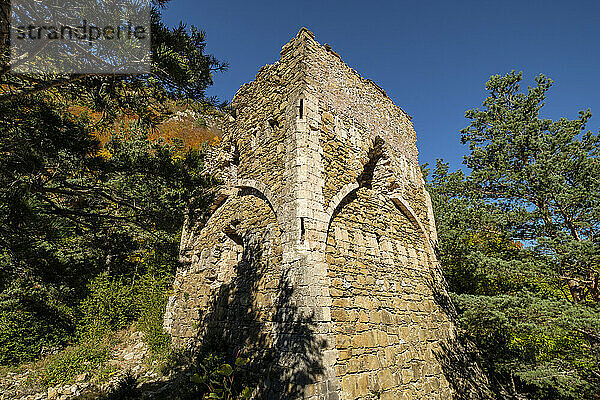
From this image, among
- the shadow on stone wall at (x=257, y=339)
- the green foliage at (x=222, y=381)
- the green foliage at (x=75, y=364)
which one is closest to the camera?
the shadow on stone wall at (x=257, y=339)

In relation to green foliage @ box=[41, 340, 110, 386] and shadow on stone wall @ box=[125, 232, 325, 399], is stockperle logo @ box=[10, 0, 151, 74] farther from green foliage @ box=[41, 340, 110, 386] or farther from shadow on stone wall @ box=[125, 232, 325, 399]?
green foliage @ box=[41, 340, 110, 386]

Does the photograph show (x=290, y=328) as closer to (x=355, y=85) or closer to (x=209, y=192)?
(x=209, y=192)

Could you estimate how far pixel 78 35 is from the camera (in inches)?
147

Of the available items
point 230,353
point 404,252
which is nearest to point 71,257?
point 230,353

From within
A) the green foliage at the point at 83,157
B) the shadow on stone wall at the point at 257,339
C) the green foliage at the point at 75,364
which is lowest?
the green foliage at the point at 75,364

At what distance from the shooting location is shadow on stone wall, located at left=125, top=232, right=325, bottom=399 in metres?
3.96

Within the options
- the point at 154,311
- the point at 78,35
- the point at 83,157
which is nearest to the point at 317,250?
Result: the point at 78,35

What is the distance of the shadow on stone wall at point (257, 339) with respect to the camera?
3.96 m

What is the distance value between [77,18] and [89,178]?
10.0 ft

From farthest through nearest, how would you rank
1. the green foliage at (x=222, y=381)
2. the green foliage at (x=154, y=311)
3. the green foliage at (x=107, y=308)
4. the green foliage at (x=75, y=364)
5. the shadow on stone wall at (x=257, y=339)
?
the green foliage at (x=107, y=308) → the green foliage at (x=154, y=311) → the green foliage at (x=75, y=364) → the green foliage at (x=222, y=381) → the shadow on stone wall at (x=257, y=339)

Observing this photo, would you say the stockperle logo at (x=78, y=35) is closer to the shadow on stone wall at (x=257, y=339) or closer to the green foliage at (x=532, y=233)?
the shadow on stone wall at (x=257, y=339)

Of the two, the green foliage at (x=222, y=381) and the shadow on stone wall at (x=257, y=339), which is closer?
the shadow on stone wall at (x=257, y=339)

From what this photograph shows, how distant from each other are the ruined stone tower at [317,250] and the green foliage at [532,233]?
4.61ft

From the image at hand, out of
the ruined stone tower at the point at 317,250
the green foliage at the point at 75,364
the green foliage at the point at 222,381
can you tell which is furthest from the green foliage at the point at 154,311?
the green foliage at the point at 222,381
